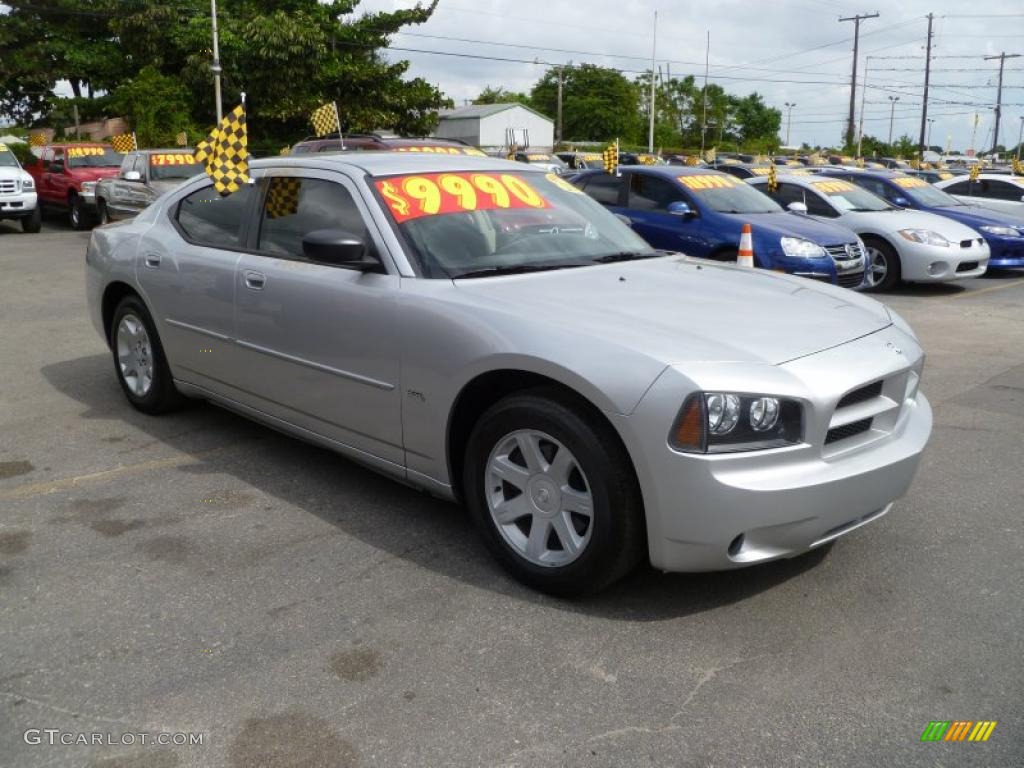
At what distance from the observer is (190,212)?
209 inches

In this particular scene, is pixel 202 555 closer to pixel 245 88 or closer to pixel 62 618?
pixel 62 618

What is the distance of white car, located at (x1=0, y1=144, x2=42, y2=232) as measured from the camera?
18.1 m

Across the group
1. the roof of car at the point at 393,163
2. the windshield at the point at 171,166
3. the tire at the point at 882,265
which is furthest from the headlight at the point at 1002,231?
the windshield at the point at 171,166

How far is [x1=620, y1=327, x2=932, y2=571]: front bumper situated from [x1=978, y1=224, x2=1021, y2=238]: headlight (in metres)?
11.9

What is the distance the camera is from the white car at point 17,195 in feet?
59.4

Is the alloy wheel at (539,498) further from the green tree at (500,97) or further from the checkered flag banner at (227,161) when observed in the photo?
the green tree at (500,97)

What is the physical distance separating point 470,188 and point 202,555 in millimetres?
2003

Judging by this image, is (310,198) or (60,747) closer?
(60,747)

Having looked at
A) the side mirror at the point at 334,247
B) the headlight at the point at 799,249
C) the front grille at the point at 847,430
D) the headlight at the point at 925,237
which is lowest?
the headlight at the point at 925,237

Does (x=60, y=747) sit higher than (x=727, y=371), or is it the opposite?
(x=727, y=371)

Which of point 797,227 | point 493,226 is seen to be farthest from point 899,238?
point 493,226

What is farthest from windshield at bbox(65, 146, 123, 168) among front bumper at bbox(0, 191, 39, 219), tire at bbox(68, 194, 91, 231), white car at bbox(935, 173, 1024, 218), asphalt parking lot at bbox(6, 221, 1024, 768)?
asphalt parking lot at bbox(6, 221, 1024, 768)

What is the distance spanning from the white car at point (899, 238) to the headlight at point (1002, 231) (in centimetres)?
131

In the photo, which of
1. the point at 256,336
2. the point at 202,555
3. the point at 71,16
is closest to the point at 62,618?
the point at 202,555
